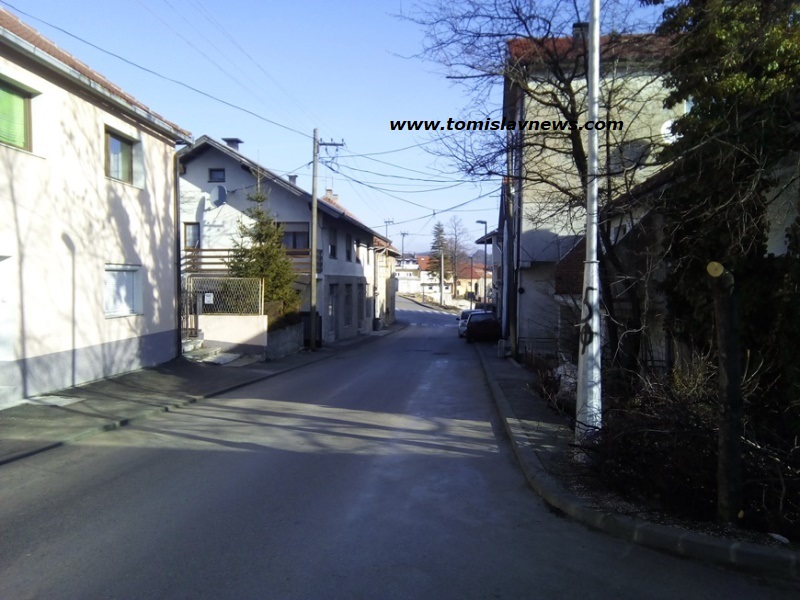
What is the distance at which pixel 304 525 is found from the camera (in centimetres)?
547

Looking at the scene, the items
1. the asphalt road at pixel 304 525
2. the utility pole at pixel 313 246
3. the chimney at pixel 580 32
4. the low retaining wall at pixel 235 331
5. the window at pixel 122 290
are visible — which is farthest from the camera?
the utility pole at pixel 313 246

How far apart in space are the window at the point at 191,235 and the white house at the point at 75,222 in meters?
12.9

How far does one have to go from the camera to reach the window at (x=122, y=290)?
1452 centimetres

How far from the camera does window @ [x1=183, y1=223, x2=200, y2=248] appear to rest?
3005 centimetres

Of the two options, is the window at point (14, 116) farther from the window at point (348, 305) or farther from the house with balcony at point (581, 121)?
the window at point (348, 305)

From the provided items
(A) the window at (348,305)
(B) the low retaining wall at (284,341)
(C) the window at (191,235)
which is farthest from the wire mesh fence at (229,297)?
(A) the window at (348,305)

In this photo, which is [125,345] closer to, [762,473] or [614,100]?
[614,100]

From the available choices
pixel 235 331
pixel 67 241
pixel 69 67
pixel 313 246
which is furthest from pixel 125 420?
pixel 313 246

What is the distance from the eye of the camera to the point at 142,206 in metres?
15.9

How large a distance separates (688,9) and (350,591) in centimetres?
→ 836

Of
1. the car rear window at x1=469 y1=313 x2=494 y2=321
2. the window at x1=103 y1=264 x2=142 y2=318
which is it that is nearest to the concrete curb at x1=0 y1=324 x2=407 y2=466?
the window at x1=103 y1=264 x2=142 y2=318

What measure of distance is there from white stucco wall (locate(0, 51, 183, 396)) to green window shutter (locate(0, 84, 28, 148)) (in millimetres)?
181

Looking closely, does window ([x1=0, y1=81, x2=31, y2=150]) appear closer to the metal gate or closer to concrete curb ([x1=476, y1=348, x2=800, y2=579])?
concrete curb ([x1=476, y1=348, x2=800, y2=579])

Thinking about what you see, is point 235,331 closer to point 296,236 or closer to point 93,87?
point 296,236
